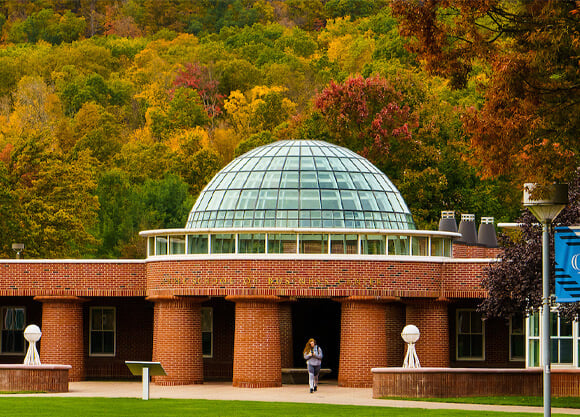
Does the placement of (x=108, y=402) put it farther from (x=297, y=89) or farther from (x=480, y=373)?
(x=297, y=89)

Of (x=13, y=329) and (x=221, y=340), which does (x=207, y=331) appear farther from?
(x=13, y=329)

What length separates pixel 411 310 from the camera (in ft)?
149

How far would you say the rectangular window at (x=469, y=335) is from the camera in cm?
4866

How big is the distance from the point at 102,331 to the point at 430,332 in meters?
12.5

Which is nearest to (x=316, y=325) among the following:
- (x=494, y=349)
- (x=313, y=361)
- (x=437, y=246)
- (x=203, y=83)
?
(x=494, y=349)

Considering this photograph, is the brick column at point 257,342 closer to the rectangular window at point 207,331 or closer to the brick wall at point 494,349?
the rectangular window at point 207,331

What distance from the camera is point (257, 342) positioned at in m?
43.4

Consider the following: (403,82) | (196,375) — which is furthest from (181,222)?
(196,375)

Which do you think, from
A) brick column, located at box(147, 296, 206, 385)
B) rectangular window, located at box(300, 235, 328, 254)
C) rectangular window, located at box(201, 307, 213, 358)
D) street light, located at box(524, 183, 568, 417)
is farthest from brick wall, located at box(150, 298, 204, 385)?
street light, located at box(524, 183, 568, 417)

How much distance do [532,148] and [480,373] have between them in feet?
38.9

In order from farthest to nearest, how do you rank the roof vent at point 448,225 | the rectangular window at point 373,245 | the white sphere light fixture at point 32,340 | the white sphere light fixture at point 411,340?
the roof vent at point 448,225 → the rectangular window at point 373,245 → the white sphere light fixture at point 32,340 → the white sphere light fixture at point 411,340

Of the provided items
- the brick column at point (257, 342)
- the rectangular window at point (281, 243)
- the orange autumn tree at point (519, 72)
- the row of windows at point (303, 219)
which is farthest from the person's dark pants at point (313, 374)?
the orange autumn tree at point (519, 72)

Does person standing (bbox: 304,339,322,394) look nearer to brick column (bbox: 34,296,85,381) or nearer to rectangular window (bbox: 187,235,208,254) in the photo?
rectangular window (bbox: 187,235,208,254)

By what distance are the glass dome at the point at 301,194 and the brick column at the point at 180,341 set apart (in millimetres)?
3840
